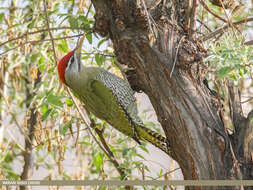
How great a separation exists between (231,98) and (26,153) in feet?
7.39

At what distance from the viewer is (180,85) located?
1598mm

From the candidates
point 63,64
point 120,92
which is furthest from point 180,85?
→ point 63,64

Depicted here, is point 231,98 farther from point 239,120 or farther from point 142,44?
point 142,44

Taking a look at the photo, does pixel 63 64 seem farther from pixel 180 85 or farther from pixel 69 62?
pixel 180 85

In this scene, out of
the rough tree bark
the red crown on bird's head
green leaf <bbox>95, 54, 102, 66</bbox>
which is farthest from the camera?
the red crown on bird's head

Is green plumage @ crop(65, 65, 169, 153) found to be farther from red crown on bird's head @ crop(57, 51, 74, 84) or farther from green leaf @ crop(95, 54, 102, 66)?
green leaf @ crop(95, 54, 102, 66)

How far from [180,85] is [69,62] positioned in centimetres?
99

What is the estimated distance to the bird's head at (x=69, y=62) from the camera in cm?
232

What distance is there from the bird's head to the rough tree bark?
654 millimetres

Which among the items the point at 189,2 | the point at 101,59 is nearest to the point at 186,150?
the point at 189,2

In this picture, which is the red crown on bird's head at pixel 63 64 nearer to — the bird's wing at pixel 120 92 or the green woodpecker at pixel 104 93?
the green woodpecker at pixel 104 93

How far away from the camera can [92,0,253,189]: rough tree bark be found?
1.55 meters

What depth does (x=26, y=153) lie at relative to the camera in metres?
3.38

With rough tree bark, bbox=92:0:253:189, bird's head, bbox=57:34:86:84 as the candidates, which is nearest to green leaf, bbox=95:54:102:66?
bird's head, bbox=57:34:86:84
